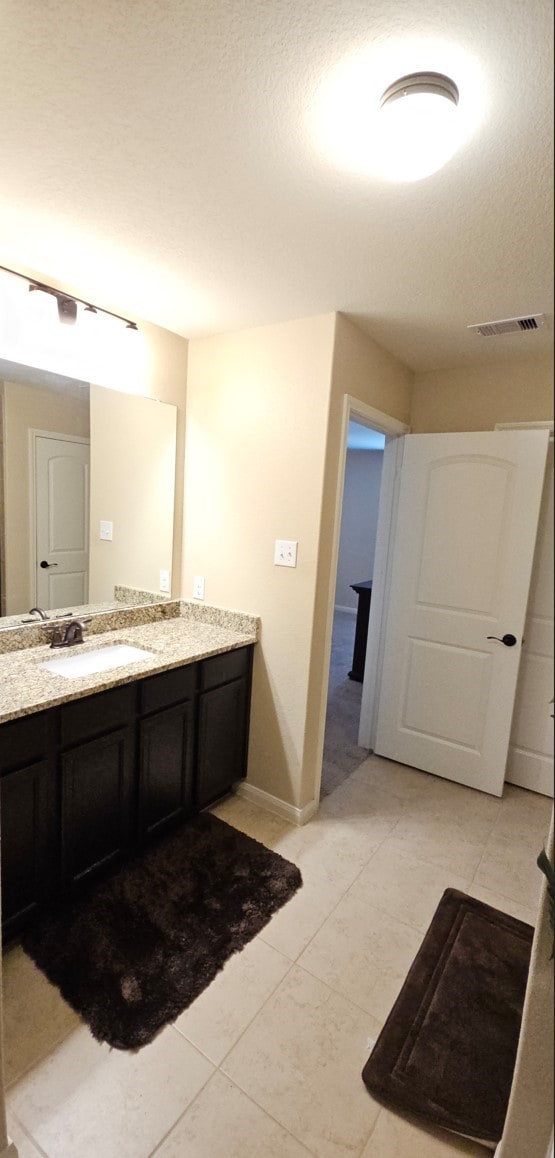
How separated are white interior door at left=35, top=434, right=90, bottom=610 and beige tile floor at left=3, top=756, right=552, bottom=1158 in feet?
4.17

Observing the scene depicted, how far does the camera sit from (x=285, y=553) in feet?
7.03

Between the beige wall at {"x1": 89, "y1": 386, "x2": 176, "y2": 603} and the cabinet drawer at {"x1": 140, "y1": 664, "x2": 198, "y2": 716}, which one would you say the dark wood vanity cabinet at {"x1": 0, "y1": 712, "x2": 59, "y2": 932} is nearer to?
the cabinet drawer at {"x1": 140, "y1": 664, "x2": 198, "y2": 716}

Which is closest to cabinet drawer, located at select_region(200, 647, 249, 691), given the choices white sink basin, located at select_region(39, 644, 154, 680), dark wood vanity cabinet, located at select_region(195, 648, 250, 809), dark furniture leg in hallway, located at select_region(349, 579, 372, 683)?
dark wood vanity cabinet, located at select_region(195, 648, 250, 809)

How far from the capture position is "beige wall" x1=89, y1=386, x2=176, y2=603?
7.14 ft

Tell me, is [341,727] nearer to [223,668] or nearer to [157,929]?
[223,668]

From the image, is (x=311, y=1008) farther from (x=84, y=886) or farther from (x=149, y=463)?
(x=149, y=463)

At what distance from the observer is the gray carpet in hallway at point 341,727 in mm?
2723

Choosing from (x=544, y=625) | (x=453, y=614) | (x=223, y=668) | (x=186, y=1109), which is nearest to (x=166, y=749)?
(x=223, y=668)

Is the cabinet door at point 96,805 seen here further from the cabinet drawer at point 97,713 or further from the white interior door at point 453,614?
the white interior door at point 453,614

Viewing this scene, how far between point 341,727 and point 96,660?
185 centimetres

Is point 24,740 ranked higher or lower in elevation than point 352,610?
higher

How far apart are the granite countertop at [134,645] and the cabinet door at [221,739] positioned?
23 cm

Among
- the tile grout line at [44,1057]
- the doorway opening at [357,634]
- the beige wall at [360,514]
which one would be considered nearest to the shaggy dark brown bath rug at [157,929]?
the tile grout line at [44,1057]

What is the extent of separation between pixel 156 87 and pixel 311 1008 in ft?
7.57
